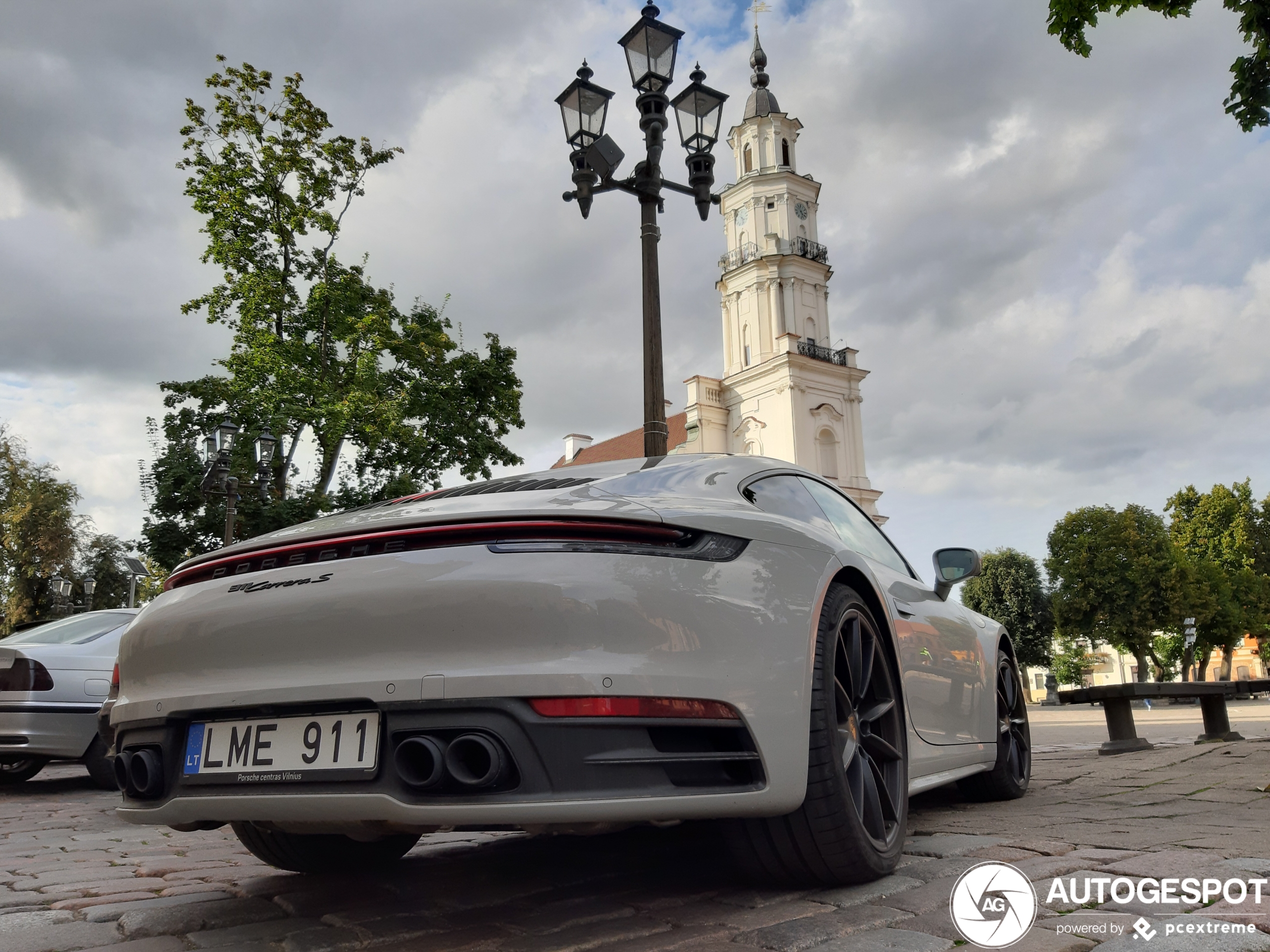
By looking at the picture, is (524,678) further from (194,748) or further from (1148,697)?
(1148,697)

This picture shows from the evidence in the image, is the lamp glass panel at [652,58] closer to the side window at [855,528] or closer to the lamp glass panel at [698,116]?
the lamp glass panel at [698,116]

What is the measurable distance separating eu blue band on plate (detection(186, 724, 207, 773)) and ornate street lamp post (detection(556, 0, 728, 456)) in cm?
499

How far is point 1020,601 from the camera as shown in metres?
54.6

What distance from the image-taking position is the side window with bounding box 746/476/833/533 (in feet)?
9.34

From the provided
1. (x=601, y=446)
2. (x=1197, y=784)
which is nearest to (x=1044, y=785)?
(x=1197, y=784)

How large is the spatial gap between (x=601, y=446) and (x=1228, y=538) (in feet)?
128

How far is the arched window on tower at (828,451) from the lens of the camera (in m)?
50.2

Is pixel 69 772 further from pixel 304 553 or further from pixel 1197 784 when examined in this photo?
pixel 1197 784

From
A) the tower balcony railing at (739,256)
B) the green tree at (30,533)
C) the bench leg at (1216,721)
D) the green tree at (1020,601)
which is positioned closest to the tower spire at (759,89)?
the tower balcony railing at (739,256)

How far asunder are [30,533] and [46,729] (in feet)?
135

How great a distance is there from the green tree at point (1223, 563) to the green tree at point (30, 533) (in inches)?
2014

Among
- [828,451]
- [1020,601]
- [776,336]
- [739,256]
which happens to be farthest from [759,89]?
[1020,601]

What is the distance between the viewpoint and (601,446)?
64.8m

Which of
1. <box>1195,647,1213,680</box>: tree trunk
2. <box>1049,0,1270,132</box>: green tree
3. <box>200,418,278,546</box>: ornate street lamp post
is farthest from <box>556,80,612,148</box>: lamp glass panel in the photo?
<box>1195,647,1213,680</box>: tree trunk
